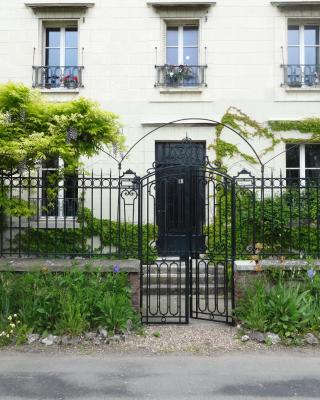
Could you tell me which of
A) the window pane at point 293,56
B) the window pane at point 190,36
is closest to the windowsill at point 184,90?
the window pane at point 190,36

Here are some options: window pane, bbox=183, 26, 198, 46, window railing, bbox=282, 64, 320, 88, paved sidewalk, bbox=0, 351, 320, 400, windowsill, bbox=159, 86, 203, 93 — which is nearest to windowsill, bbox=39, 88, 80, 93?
windowsill, bbox=159, 86, 203, 93

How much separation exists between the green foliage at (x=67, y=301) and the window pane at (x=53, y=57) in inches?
280

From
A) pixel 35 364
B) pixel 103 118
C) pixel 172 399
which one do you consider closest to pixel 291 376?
pixel 172 399

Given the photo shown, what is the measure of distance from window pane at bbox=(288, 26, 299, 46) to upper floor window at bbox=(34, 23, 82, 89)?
220 inches

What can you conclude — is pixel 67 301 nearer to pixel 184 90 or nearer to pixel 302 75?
pixel 184 90

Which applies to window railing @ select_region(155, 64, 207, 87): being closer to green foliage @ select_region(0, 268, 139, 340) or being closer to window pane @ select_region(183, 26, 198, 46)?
window pane @ select_region(183, 26, 198, 46)

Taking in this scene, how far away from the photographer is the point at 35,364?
18.0 ft

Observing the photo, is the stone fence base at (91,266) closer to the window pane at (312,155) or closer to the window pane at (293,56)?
the window pane at (312,155)

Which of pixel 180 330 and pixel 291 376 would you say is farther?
pixel 180 330

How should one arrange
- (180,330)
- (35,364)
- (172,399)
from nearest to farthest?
1. (172,399)
2. (35,364)
3. (180,330)

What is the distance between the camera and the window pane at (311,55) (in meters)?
11.8

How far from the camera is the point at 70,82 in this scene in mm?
11781

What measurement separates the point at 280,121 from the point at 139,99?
3.66m

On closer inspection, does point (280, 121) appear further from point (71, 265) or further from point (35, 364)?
point (35, 364)
